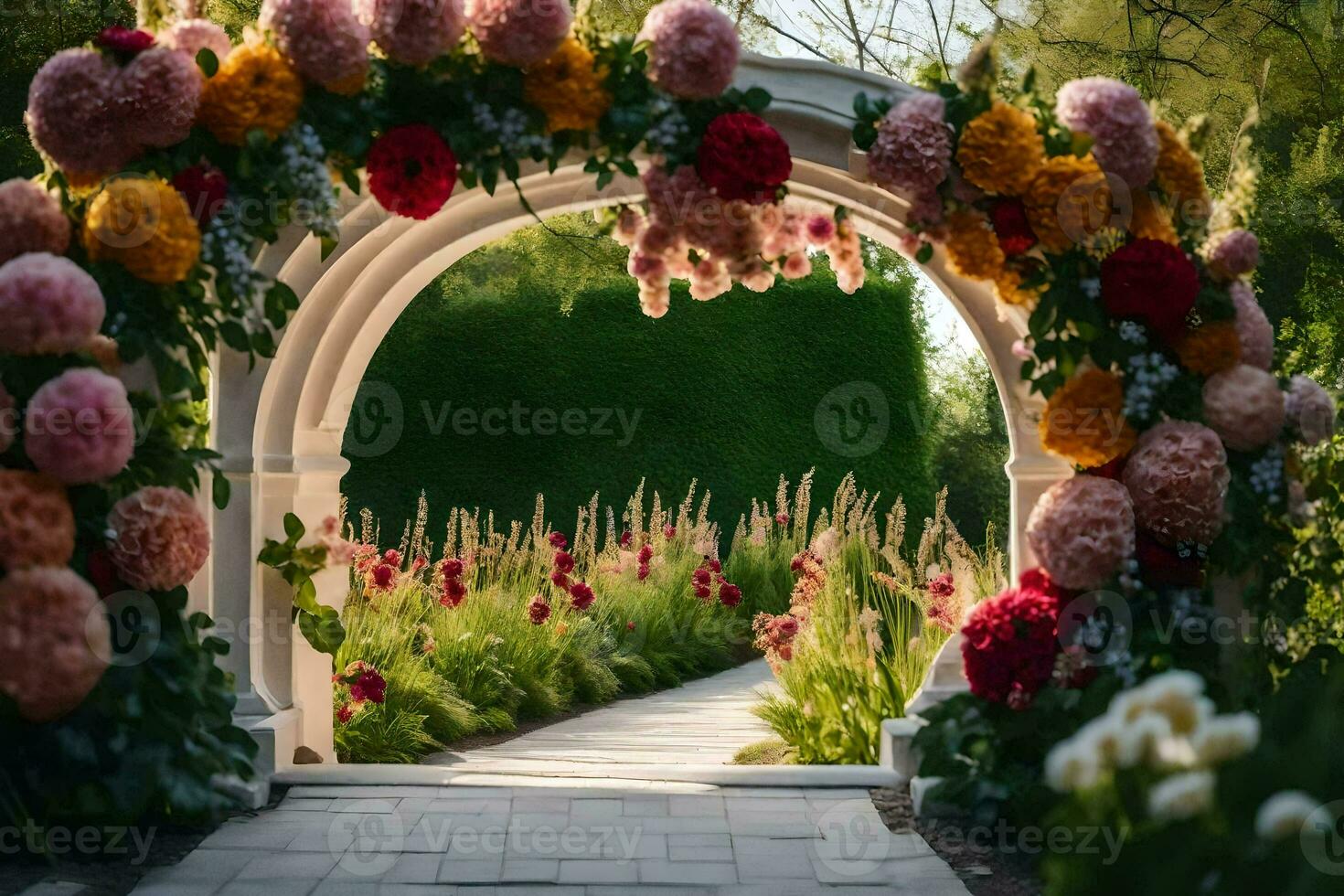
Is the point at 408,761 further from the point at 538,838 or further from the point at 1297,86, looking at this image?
the point at 1297,86

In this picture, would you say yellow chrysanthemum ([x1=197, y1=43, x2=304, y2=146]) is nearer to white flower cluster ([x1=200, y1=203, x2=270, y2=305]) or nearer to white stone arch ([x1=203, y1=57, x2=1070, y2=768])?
white flower cluster ([x1=200, y1=203, x2=270, y2=305])

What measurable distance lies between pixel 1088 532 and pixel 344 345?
283cm

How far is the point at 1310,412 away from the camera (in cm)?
382

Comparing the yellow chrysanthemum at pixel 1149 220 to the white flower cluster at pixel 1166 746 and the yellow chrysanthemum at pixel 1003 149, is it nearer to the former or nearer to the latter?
the yellow chrysanthemum at pixel 1003 149

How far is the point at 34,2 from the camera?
8586mm

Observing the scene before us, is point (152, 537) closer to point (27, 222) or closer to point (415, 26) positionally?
point (27, 222)

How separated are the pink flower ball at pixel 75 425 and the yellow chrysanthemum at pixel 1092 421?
269cm

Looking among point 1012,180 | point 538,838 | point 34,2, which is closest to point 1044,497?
point 1012,180

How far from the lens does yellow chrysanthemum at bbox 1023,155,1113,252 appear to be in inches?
147

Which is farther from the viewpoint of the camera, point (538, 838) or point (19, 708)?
point (538, 838)

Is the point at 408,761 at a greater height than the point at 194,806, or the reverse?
the point at 194,806

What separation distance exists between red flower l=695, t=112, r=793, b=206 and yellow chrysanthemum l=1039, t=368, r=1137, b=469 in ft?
3.54

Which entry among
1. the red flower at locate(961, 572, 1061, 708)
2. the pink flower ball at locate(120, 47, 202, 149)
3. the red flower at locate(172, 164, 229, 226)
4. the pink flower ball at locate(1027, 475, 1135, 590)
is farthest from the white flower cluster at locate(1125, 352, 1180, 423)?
the pink flower ball at locate(120, 47, 202, 149)

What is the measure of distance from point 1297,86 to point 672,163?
8.85 m
